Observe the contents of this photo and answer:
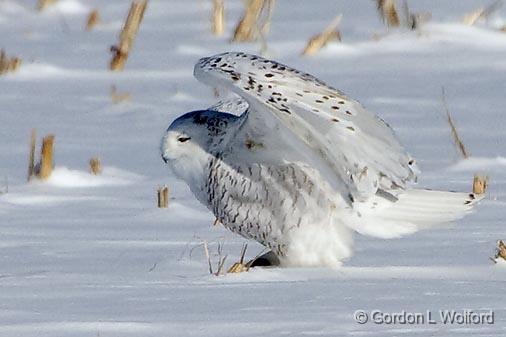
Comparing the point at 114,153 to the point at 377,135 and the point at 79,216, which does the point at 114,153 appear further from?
the point at 377,135

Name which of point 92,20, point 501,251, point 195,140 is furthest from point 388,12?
point 501,251

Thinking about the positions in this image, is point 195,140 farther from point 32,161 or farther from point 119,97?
point 119,97

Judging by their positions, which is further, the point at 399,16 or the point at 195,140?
the point at 399,16

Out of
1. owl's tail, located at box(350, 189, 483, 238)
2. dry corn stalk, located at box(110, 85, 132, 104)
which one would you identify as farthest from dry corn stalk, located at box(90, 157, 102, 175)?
owl's tail, located at box(350, 189, 483, 238)

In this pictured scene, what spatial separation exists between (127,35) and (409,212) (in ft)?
15.8

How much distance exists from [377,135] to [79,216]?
2.01m

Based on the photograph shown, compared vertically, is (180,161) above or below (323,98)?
below

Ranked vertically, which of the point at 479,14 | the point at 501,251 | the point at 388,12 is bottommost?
the point at 388,12

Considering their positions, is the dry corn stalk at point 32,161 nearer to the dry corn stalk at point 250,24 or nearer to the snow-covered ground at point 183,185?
the snow-covered ground at point 183,185

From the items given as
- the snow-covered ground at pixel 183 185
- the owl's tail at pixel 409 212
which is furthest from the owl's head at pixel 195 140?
the owl's tail at pixel 409 212

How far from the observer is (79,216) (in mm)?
6793

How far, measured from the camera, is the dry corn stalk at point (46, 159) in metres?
7.45

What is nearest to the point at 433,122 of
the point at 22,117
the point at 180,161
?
the point at 22,117

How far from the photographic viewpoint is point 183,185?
7.48 m
